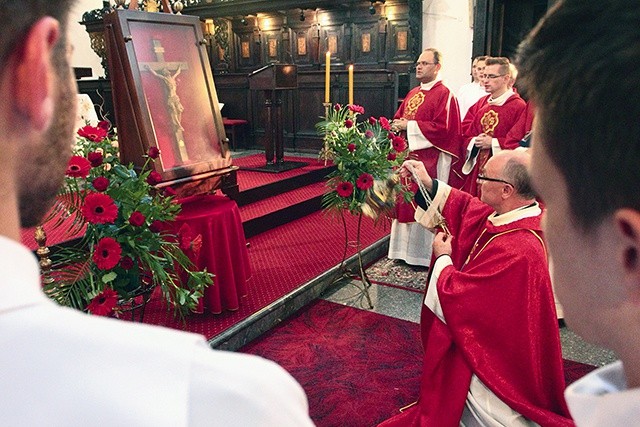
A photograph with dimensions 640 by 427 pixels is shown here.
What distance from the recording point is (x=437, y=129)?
4.79 metres

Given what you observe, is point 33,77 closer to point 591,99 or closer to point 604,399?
point 591,99

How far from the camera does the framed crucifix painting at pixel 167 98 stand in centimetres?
303

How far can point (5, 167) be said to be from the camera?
0.48m

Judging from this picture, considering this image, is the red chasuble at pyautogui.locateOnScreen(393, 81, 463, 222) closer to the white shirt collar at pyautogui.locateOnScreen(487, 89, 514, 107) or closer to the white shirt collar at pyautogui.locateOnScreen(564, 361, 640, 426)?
the white shirt collar at pyautogui.locateOnScreen(487, 89, 514, 107)

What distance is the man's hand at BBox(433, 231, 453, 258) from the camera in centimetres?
239

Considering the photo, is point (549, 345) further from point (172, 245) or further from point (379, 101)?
point (379, 101)

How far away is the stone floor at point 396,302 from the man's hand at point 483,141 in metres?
1.25

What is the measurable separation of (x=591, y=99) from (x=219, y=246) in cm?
294

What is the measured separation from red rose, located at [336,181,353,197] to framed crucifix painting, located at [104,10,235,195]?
76 cm

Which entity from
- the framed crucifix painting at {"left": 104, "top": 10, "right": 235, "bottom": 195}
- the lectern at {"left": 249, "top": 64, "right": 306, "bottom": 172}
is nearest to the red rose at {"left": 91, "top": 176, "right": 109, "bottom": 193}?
the framed crucifix painting at {"left": 104, "top": 10, "right": 235, "bottom": 195}

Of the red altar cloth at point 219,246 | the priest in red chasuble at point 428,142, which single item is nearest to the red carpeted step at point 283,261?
the red altar cloth at point 219,246

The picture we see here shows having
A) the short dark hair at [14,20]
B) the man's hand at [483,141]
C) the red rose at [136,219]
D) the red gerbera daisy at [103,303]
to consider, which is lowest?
the man's hand at [483,141]

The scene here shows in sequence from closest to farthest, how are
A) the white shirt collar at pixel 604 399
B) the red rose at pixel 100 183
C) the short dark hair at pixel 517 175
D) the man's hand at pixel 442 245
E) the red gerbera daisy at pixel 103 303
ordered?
the white shirt collar at pixel 604 399 < the red gerbera daisy at pixel 103 303 < the red rose at pixel 100 183 < the short dark hair at pixel 517 175 < the man's hand at pixel 442 245

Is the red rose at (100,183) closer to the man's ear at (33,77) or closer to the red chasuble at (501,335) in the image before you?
the red chasuble at (501,335)
